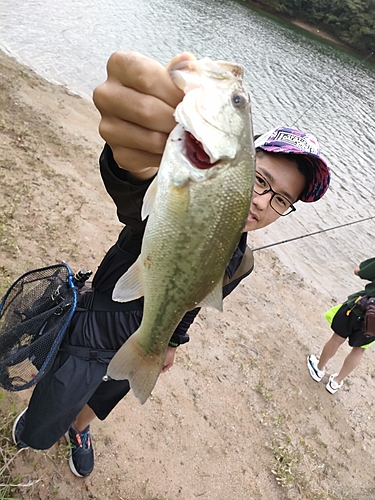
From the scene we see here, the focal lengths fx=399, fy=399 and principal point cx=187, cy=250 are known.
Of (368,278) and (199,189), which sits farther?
(368,278)

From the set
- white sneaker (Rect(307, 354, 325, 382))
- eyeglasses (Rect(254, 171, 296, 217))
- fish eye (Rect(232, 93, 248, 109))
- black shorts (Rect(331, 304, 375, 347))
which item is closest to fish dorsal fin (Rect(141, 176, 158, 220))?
fish eye (Rect(232, 93, 248, 109))

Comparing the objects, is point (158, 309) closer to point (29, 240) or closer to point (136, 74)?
point (136, 74)

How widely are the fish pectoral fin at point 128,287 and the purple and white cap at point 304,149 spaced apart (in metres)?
1.34

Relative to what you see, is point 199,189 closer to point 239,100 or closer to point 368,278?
point 239,100

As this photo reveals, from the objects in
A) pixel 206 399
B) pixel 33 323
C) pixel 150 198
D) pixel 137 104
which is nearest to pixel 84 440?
pixel 33 323

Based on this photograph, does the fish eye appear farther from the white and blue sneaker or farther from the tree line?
the tree line

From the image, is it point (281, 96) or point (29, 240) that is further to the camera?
point (281, 96)

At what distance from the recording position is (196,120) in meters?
1.30

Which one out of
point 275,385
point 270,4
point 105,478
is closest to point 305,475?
point 275,385

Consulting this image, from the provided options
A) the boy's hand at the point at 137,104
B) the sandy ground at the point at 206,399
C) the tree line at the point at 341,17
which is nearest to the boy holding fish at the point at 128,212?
the boy's hand at the point at 137,104

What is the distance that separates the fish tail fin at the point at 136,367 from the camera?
1.66 metres

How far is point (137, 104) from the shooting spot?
53.3 inches

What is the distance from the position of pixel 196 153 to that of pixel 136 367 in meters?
0.91

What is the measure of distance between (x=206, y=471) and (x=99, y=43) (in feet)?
55.8
